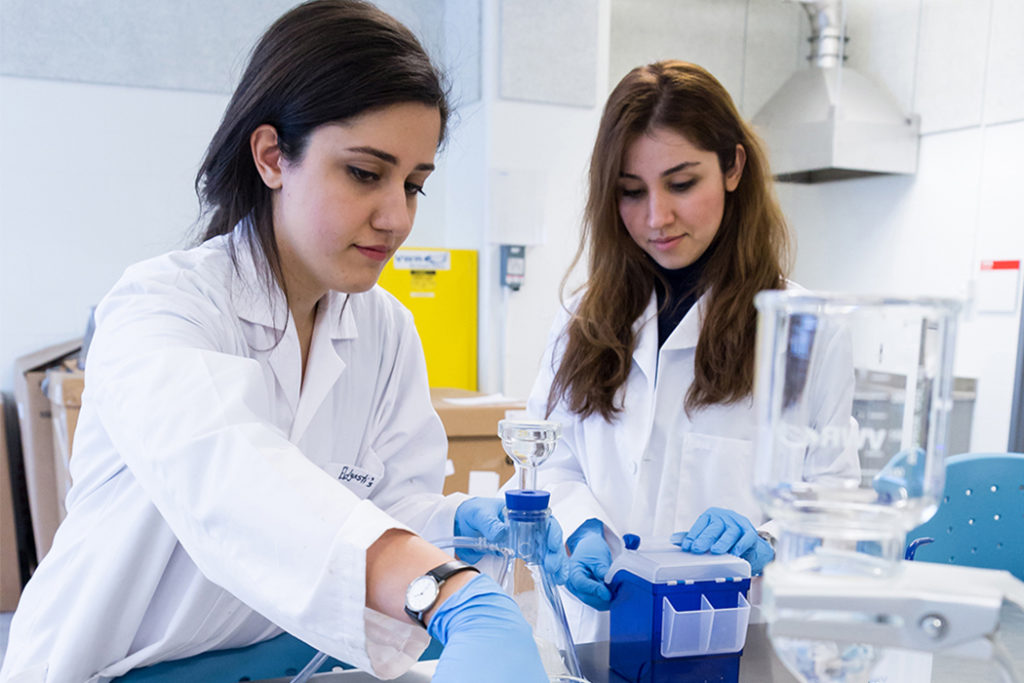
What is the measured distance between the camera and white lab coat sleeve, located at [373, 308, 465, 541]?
125 cm

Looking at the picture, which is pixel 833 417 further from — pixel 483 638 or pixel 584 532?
pixel 584 532

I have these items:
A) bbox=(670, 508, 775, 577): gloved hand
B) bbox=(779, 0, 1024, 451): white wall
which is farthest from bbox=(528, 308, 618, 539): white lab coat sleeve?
bbox=(779, 0, 1024, 451): white wall

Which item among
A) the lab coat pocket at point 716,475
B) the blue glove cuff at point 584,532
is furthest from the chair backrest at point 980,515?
the blue glove cuff at point 584,532

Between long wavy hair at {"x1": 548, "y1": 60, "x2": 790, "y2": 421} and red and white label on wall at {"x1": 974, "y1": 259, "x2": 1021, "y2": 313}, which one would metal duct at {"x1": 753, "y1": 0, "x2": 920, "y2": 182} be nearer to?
red and white label on wall at {"x1": 974, "y1": 259, "x2": 1021, "y2": 313}

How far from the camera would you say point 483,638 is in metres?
0.64

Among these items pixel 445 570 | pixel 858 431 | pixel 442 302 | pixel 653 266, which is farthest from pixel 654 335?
pixel 442 302

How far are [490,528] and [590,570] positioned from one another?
5.9 inches

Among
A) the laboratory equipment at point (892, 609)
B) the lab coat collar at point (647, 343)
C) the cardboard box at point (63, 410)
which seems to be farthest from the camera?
the cardboard box at point (63, 410)

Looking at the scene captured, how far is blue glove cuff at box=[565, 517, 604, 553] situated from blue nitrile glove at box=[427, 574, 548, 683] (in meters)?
0.55

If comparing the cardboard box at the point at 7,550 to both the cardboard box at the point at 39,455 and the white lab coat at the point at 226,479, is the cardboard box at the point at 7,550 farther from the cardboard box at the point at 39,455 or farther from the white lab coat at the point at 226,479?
the white lab coat at the point at 226,479

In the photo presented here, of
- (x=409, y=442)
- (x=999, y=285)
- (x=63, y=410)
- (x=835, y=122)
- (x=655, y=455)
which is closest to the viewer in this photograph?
(x=409, y=442)

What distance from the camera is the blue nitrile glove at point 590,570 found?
1004 millimetres

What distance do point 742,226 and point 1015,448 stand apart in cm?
245

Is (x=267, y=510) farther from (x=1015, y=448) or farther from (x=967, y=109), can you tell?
(x=967, y=109)
